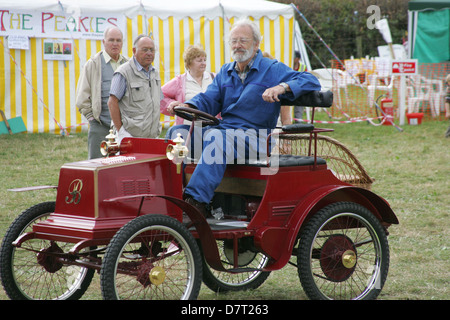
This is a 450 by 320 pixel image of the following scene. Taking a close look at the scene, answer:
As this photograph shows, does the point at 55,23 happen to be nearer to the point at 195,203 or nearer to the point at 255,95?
the point at 255,95

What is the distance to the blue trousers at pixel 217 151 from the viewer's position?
365 cm

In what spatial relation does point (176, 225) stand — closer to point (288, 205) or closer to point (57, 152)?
point (288, 205)

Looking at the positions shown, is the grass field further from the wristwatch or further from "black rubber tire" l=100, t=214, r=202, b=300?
the wristwatch

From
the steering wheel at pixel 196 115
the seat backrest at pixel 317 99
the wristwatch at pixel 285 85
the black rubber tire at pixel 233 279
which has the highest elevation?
the wristwatch at pixel 285 85

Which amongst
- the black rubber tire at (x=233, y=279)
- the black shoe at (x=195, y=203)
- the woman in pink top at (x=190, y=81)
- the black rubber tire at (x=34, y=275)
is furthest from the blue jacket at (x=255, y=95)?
the woman in pink top at (x=190, y=81)

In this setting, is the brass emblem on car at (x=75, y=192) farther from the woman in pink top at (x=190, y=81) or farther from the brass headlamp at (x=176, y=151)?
the woman in pink top at (x=190, y=81)

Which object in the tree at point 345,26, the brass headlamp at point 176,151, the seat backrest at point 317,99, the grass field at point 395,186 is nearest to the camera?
the brass headlamp at point 176,151

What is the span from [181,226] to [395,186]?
5359mm

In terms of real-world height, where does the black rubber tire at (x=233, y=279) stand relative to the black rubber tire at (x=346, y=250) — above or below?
below

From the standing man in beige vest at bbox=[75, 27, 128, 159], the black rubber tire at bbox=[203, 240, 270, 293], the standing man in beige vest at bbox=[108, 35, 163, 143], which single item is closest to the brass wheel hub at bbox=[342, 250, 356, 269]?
the black rubber tire at bbox=[203, 240, 270, 293]

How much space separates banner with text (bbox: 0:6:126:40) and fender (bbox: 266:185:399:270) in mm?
9217

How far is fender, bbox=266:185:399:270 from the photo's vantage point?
368cm

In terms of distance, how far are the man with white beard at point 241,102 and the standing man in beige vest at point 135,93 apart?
1.41 metres

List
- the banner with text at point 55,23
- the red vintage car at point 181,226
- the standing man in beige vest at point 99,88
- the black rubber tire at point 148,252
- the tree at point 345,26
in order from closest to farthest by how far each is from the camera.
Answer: the black rubber tire at point 148,252 → the red vintage car at point 181,226 → the standing man in beige vest at point 99,88 → the banner with text at point 55,23 → the tree at point 345,26
